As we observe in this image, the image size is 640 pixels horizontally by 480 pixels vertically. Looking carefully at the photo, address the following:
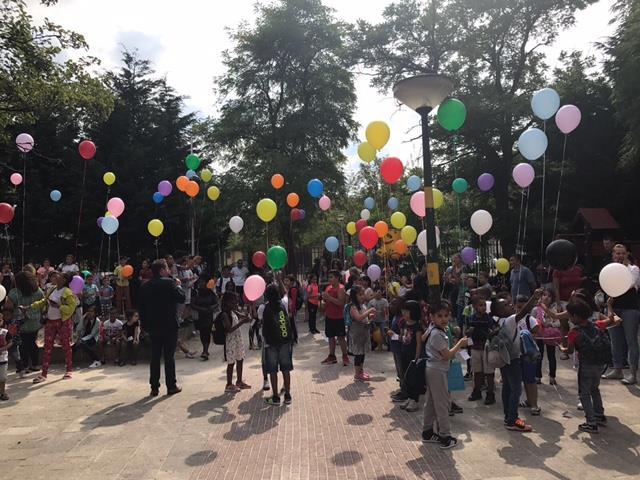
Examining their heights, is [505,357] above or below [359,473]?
above

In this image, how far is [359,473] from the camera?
14.4ft

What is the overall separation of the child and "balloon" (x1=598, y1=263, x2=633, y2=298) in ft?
6.55

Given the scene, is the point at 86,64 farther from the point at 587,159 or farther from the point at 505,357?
the point at 587,159

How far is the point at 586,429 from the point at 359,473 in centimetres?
276

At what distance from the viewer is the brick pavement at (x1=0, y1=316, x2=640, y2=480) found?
4477 mm

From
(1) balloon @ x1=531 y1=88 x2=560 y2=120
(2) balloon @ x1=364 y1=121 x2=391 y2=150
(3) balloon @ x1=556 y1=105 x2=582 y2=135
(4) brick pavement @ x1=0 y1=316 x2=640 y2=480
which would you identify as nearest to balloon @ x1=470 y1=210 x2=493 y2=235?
(3) balloon @ x1=556 y1=105 x2=582 y2=135

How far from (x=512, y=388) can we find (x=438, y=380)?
3.51 ft

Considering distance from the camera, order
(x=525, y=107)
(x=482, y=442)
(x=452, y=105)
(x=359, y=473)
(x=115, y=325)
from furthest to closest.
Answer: (x=525, y=107) → (x=115, y=325) → (x=452, y=105) → (x=482, y=442) → (x=359, y=473)

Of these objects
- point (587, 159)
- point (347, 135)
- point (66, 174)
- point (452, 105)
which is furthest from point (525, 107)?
point (66, 174)

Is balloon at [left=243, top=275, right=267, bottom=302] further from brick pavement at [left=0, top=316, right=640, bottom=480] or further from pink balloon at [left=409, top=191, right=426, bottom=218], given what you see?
pink balloon at [left=409, top=191, right=426, bottom=218]

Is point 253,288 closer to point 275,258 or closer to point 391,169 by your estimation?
point 275,258

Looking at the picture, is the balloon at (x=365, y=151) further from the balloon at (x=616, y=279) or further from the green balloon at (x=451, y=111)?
the balloon at (x=616, y=279)

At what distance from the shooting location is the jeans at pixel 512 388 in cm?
540

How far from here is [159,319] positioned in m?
7.27
